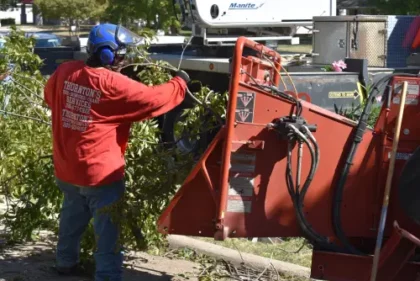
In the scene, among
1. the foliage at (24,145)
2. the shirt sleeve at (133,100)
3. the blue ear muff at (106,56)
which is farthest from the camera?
the foliage at (24,145)

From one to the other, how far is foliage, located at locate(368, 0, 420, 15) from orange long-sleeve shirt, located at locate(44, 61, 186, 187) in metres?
18.1

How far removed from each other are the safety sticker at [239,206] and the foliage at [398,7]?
1845 centimetres

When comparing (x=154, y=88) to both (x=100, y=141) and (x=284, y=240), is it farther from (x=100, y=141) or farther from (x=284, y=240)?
(x=284, y=240)

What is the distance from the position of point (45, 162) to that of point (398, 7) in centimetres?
1868

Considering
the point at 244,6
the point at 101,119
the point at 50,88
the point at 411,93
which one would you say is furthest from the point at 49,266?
the point at 244,6

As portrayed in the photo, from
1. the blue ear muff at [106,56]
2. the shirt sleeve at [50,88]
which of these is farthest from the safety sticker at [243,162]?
the shirt sleeve at [50,88]

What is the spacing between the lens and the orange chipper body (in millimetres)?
4637

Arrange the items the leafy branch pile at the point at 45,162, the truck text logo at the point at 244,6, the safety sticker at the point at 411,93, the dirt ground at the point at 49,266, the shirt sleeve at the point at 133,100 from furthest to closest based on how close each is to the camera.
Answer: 1. the truck text logo at the point at 244,6
2. the dirt ground at the point at 49,266
3. the leafy branch pile at the point at 45,162
4. the shirt sleeve at the point at 133,100
5. the safety sticker at the point at 411,93

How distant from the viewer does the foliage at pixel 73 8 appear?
37.9 meters

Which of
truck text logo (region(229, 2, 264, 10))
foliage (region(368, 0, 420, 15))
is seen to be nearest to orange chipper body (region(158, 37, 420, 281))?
truck text logo (region(229, 2, 264, 10))

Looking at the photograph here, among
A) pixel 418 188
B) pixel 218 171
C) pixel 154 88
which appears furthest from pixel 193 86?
pixel 418 188

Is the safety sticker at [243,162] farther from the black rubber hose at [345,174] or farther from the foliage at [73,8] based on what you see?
the foliage at [73,8]

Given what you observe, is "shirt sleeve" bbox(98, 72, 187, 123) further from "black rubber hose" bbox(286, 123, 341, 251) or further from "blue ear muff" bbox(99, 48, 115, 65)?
"black rubber hose" bbox(286, 123, 341, 251)

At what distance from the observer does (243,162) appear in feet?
15.3
